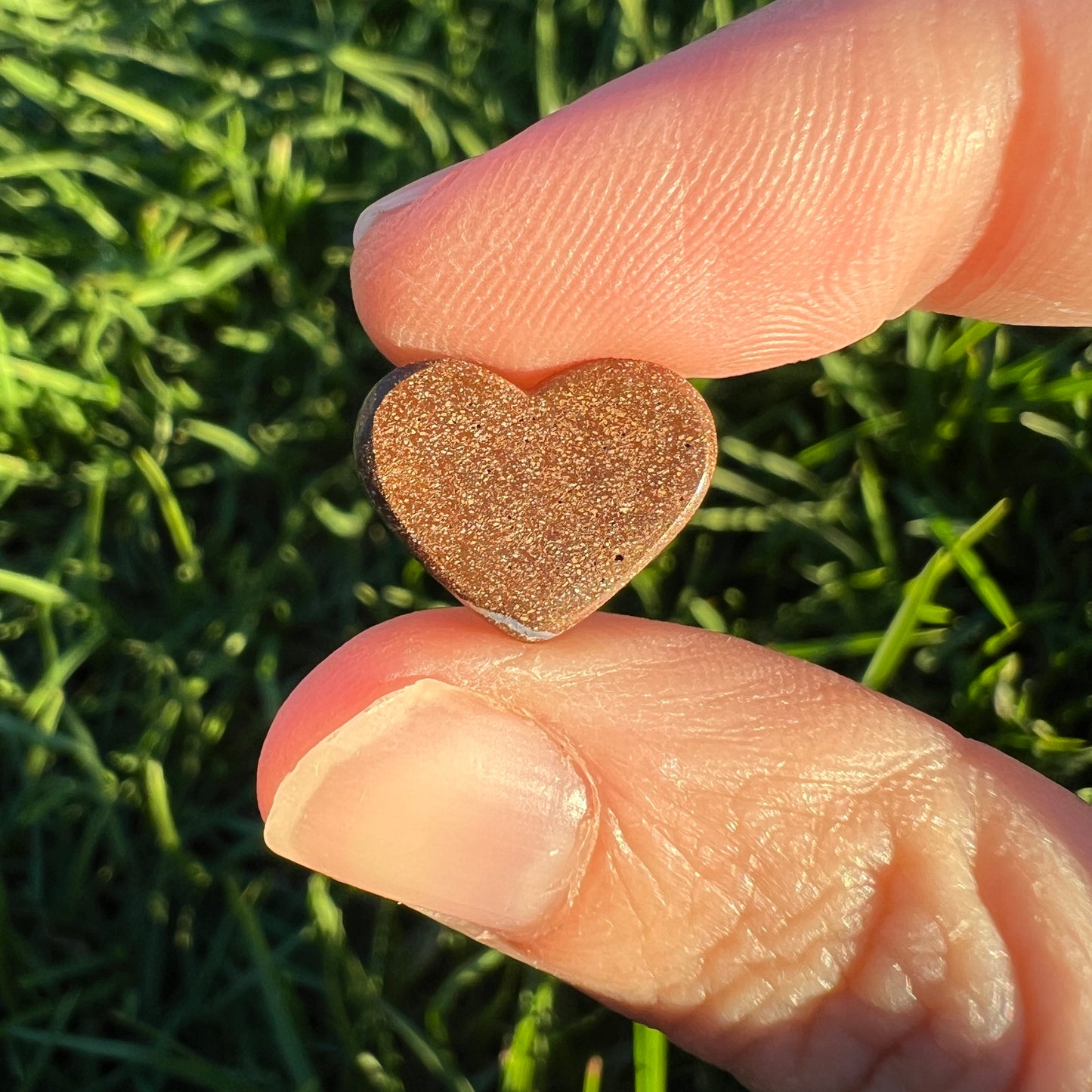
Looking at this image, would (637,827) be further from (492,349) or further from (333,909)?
(492,349)

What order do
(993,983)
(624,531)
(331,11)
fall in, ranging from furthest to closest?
1. (331,11)
2. (624,531)
3. (993,983)

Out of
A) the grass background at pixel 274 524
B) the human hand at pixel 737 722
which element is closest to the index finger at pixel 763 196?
the human hand at pixel 737 722

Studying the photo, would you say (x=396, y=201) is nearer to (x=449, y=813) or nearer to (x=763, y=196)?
(x=763, y=196)

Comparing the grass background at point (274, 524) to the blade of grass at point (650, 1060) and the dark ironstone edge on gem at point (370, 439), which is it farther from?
the dark ironstone edge on gem at point (370, 439)

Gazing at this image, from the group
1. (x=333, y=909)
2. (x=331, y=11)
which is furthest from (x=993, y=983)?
(x=331, y=11)

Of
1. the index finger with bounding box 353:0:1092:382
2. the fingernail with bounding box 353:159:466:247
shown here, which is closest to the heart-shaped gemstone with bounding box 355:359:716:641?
the index finger with bounding box 353:0:1092:382

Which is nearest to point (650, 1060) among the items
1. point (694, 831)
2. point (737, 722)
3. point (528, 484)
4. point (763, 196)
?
point (694, 831)

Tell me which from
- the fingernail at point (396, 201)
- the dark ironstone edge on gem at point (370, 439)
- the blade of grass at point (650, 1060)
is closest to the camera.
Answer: the blade of grass at point (650, 1060)
